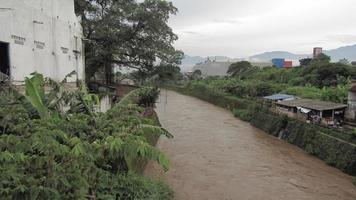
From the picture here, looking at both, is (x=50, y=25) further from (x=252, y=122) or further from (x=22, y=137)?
(x=252, y=122)

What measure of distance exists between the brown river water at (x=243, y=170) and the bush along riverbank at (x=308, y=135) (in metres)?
0.45

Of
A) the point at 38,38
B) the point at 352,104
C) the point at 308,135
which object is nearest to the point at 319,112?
the point at 352,104

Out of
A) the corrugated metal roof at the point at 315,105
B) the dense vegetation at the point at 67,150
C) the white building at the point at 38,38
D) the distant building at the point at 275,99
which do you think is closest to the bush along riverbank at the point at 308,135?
the distant building at the point at 275,99

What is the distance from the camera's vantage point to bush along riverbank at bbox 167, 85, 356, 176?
54.7 ft

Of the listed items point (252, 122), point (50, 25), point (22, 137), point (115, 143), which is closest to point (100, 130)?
point (115, 143)

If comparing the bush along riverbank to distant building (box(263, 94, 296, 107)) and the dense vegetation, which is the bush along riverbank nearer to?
distant building (box(263, 94, 296, 107))

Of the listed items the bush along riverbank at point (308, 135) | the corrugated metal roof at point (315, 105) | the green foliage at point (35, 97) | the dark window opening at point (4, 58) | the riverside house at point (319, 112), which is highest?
the dark window opening at point (4, 58)

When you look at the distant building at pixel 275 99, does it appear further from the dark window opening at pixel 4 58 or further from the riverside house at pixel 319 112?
the dark window opening at pixel 4 58

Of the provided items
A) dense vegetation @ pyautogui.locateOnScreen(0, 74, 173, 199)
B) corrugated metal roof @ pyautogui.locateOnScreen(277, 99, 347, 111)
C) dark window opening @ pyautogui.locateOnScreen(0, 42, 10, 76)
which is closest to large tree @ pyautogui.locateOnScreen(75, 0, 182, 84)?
corrugated metal roof @ pyautogui.locateOnScreen(277, 99, 347, 111)

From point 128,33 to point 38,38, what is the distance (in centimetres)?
1161

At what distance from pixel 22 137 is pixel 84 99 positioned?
10.6ft

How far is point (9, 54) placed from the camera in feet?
31.1

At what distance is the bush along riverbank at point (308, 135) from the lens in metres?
16.7

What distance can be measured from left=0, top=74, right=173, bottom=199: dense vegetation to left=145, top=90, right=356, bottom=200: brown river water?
153 inches
